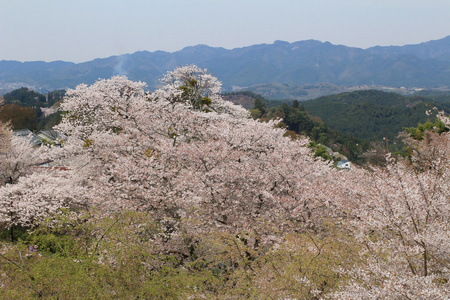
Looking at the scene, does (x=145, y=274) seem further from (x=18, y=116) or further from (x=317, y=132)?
(x=317, y=132)

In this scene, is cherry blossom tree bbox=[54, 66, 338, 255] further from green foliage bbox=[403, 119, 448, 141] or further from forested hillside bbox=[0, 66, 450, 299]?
green foliage bbox=[403, 119, 448, 141]

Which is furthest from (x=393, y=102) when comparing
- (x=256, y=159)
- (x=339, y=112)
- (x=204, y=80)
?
(x=256, y=159)

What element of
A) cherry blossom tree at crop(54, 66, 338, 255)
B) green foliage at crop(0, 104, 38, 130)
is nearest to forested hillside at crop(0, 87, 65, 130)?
green foliage at crop(0, 104, 38, 130)

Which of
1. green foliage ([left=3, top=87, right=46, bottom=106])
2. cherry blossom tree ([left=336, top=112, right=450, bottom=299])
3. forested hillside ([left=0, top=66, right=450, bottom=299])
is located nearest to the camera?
cherry blossom tree ([left=336, top=112, right=450, bottom=299])

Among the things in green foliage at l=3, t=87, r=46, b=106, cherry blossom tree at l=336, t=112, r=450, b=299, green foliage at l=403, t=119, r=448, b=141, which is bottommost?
green foliage at l=403, t=119, r=448, b=141

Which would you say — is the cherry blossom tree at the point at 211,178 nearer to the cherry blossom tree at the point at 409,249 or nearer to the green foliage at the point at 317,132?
the cherry blossom tree at the point at 409,249

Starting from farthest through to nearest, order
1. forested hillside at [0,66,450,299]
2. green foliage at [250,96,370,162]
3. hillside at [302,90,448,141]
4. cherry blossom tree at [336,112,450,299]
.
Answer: hillside at [302,90,448,141] → green foliage at [250,96,370,162] → forested hillside at [0,66,450,299] → cherry blossom tree at [336,112,450,299]

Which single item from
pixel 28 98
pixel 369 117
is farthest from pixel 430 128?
pixel 28 98

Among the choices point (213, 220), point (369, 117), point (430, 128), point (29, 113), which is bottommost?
point (369, 117)

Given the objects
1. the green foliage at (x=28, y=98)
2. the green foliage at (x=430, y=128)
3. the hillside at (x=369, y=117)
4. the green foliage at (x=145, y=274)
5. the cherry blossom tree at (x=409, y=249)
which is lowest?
the hillside at (x=369, y=117)

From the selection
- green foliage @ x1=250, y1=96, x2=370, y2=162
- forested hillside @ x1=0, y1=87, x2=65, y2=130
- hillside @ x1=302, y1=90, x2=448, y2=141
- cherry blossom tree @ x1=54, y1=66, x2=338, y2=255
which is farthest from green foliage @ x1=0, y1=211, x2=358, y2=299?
hillside @ x1=302, y1=90, x2=448, y2=141

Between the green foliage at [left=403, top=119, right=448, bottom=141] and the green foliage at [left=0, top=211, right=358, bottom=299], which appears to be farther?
the green foliage at [left=403, top=119, right=448, bottom=141]

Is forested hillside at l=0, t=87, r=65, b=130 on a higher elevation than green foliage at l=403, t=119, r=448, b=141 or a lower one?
higher

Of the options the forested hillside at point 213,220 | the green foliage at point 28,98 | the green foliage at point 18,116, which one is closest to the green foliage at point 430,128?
the forested hillside at point 213,220
